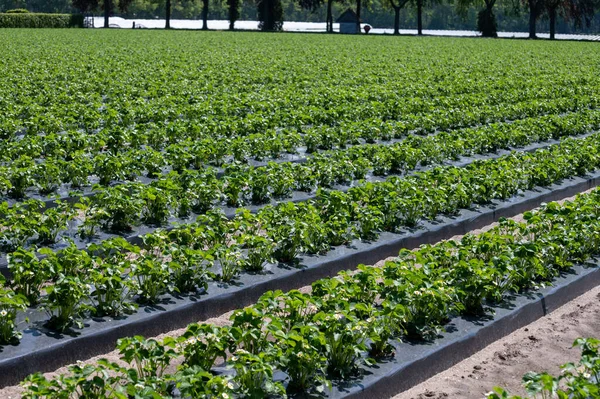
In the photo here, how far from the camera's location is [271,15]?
272ft

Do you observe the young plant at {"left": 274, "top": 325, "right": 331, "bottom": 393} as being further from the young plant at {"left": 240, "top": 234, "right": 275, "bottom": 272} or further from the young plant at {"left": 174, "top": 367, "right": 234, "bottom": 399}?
the young plant at {"left": 240, "top": 234, "right": 275, "bottom": 272}

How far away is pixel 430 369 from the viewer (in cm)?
631

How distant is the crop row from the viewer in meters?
8.14

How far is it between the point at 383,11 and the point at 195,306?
450 feet

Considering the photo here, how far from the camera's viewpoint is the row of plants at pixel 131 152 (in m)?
10.1

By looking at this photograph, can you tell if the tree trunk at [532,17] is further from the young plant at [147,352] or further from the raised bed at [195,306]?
the young plant at [147,352]

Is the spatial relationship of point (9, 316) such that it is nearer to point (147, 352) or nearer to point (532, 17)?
point (147, 352)

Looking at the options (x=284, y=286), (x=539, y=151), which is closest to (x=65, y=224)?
(x=284, y=286)

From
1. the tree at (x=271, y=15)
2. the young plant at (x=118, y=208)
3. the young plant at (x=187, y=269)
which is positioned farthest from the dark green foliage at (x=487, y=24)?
the young plant at (x=187, y=269)

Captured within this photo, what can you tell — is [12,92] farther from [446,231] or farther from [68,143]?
[446,231]

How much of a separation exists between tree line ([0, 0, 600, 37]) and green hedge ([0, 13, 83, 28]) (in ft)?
12.7

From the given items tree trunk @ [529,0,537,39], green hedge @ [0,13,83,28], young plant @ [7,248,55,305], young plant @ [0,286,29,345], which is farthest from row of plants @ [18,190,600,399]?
tree trunk @ [529,0,537,39]

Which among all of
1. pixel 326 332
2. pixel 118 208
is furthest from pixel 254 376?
pixel 118 208

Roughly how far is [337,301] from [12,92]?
46.0 ft
